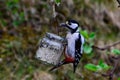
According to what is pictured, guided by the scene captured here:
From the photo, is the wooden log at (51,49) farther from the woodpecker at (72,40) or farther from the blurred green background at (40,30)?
the blurred green background at (40,30)

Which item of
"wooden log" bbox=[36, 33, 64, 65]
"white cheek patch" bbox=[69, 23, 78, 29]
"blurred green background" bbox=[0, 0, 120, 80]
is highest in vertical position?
"white cheek patch" bbox=[69, 23, 78, 29]

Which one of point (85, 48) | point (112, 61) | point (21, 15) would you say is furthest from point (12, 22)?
point (85, 48)

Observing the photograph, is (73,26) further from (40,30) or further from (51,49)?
(40,30)

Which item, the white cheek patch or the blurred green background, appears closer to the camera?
the white cheek patch

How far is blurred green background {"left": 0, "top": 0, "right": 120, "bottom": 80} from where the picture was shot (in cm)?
399

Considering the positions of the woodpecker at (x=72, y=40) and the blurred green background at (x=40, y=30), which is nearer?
the woodpecker at (x=72, y=40)

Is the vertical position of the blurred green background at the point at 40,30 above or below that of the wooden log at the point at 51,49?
below

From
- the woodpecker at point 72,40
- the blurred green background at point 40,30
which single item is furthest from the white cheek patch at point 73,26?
the blurred green background at point 40,30

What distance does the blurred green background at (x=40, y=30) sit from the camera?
399 centimetres

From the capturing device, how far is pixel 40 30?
4441 mm

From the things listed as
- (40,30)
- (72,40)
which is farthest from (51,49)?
(40,30)

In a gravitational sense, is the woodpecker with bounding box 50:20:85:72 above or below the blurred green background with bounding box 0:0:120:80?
above

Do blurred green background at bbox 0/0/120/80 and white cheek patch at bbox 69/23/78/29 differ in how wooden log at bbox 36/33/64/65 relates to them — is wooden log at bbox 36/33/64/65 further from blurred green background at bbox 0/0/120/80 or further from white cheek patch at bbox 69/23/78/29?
blurred green background at bbox 0/0/120/80

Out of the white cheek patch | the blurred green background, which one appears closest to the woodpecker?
the white cheek patch
